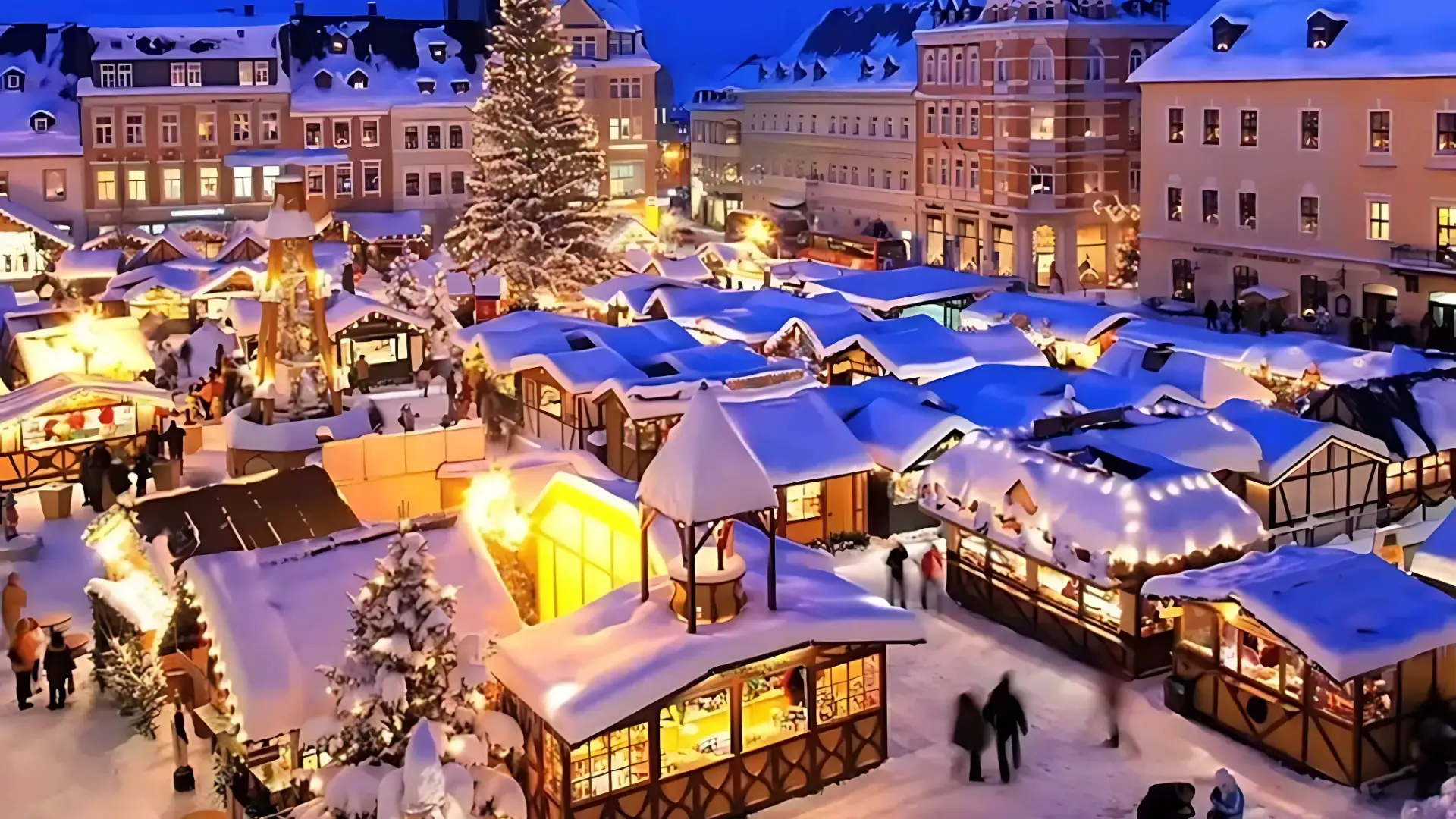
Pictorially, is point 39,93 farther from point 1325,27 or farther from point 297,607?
point 297,607

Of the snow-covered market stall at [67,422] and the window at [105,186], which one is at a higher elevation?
the window at [105,186]

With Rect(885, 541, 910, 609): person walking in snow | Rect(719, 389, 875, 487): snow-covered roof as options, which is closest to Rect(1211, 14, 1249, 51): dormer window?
Rect(719, 389, 875, 487): snow-covered roof

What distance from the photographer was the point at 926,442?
23766 millimetres

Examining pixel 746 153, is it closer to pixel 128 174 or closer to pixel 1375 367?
pixel 128 174

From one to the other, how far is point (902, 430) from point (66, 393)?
14.5m

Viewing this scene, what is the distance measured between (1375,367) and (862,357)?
385 inches

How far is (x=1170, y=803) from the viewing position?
13367mm

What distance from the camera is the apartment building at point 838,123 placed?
6103 centimetres

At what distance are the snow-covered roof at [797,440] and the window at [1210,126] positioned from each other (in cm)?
2470

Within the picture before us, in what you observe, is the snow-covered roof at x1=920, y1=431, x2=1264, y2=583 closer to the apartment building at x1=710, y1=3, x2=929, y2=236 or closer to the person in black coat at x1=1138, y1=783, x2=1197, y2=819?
the person in black coat at x1=1138, y1=783, x2=1197, y2=819

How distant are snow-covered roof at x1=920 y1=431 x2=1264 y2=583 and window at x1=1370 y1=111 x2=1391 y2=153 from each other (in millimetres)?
22928

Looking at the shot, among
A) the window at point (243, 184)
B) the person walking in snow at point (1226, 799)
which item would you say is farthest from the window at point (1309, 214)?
the window at point (243, 184)

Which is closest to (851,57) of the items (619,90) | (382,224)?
(619,90)

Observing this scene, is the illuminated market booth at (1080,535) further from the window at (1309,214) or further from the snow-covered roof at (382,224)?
the snow-covered roof at (382,224)
